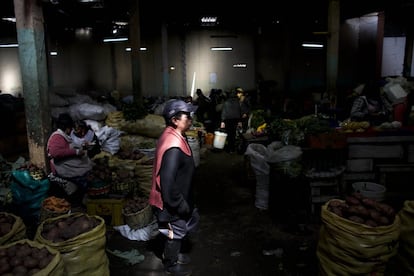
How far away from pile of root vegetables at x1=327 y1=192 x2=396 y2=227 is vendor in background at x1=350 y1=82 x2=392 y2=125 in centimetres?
377

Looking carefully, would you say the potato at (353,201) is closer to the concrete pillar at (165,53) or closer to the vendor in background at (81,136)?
the vendor in background at (81,136)

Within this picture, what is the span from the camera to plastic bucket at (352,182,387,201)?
199 inches

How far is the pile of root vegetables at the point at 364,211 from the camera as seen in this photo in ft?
11.7

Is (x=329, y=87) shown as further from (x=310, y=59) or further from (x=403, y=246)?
(x=310, y=59)

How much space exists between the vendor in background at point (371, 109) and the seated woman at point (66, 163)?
17.1ft

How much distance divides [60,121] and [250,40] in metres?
13.7

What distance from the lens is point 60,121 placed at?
5.60 metres

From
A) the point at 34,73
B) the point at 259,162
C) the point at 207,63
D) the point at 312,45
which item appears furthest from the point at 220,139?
the point at 312,45

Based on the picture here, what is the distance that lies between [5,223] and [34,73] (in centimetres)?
258

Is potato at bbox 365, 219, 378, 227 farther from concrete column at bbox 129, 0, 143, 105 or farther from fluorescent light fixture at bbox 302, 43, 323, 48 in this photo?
fluorescent light fixture at bbox 302, 43, 323, 48

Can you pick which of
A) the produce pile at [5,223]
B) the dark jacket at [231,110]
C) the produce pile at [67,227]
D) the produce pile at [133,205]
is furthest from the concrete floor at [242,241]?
the dark jacket at [231,110]

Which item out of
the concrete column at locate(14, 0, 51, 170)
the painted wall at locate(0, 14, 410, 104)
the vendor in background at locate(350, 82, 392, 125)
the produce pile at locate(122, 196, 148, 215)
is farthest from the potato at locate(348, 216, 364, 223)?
the painted wall at locate(0, 14, 410, 104)

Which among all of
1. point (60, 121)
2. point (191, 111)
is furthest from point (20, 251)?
point (60, 121)

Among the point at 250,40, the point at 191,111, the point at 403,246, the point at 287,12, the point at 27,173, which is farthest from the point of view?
the point at 250,40
